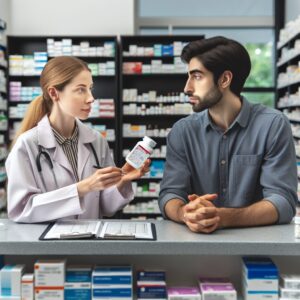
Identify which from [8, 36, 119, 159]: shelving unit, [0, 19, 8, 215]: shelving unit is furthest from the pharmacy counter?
[8, 36, 119, 159]: shelving unit

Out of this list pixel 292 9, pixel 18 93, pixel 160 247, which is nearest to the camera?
pixel 160 247

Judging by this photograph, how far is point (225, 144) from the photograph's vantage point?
2.20 metres

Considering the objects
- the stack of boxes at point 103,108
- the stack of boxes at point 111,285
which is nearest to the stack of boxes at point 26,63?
the stack of boxes at point 103,108

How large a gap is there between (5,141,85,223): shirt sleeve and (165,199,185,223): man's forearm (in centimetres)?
37

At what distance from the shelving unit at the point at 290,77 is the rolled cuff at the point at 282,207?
4.61 m

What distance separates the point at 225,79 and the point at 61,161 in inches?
34.1

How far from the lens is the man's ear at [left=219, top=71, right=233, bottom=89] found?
2172mm

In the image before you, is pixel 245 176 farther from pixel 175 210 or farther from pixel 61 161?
pixel 61 161

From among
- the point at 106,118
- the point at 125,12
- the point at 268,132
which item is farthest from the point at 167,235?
the point at 125,12

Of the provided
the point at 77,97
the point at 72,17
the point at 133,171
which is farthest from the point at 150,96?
the point at 133,171

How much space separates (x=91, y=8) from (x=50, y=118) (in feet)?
18.7

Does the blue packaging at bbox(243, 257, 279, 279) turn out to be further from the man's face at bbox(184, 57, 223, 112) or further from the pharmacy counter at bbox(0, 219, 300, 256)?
the man's face at bbox(184, 57, 223, 112)

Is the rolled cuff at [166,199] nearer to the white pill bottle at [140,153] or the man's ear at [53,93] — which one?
the white pill bottle at [140,153]

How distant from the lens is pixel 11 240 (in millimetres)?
1689
